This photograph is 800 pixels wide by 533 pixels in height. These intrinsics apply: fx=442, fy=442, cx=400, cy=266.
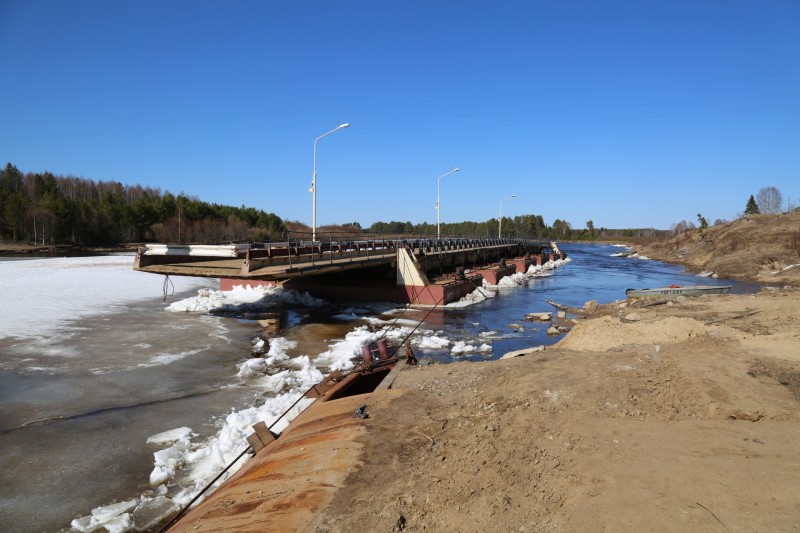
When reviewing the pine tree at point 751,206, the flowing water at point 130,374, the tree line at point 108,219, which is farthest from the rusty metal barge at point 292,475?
the pine tree at point 751,206

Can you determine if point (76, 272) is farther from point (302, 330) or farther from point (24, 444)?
point (24, 444)

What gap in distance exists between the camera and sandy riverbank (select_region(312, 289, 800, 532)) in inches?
146

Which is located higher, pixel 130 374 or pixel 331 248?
pixel 331 248

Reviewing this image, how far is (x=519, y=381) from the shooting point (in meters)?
7.07

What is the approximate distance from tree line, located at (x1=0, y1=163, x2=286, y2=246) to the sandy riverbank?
60784 millimetres

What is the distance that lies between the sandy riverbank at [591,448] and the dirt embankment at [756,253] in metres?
34.7

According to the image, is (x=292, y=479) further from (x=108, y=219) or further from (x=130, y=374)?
(x=108, y=219)

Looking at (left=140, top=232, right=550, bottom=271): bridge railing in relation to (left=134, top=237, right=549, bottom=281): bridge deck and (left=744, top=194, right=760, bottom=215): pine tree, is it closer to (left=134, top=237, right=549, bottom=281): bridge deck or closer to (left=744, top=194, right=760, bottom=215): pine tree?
(left=134, top=237, right=549, bottom=281): bridge deck

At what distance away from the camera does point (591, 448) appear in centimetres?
473

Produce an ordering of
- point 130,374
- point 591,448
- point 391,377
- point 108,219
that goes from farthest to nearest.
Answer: point 108,219
point 130,374
point 391,377
point 591,448

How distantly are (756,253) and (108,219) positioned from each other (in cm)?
10014

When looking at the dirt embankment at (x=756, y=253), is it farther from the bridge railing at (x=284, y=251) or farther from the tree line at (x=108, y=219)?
the tree line at (x=108, y=219)

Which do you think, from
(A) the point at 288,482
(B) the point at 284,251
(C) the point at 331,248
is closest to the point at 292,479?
(A) the point at 288,482

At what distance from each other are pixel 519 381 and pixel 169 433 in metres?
6.40
